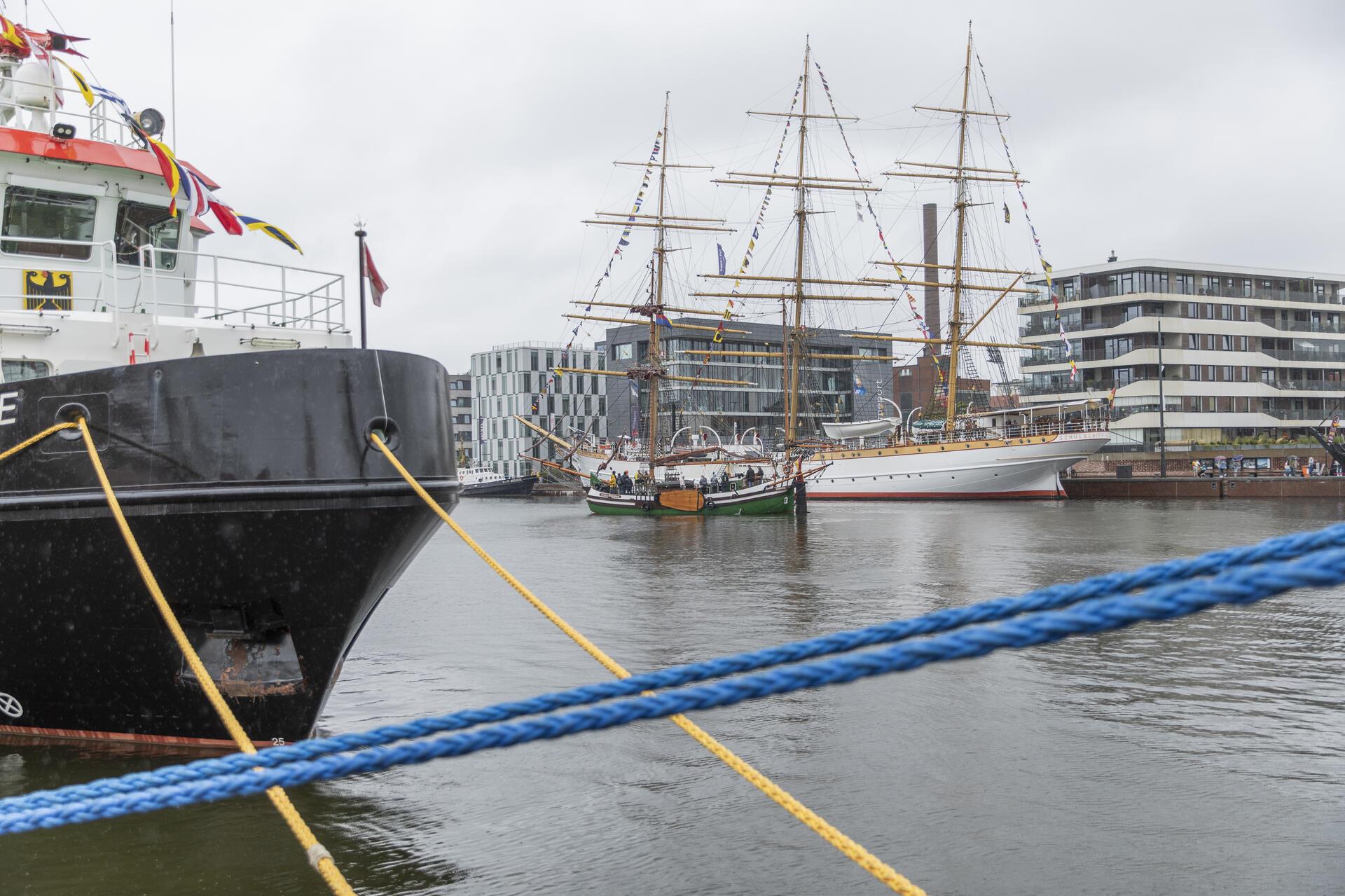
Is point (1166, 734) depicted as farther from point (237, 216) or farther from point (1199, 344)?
point (1199, 344)

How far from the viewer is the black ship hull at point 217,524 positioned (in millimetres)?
6734

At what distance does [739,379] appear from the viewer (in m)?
96.0

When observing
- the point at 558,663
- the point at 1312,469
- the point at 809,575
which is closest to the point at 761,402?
the point at 1312,469

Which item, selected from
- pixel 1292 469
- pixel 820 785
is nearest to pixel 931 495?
pixel 1292 469

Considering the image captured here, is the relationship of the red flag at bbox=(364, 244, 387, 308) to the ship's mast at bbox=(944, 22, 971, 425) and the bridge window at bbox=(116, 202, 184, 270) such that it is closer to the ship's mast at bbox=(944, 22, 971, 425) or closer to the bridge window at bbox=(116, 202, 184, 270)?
the bridge window at bbox=(116, 202, 184, 270)

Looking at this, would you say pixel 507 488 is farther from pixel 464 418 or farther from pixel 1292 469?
pixel 1292 469

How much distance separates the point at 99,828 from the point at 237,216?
5975mm

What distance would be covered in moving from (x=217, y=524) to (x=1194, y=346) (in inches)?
3036

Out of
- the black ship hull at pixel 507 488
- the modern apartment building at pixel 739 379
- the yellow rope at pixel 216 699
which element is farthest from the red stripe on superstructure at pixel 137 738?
the modern apartment building at pixel 739 379

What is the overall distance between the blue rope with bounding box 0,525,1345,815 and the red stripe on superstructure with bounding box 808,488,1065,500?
5481 cm

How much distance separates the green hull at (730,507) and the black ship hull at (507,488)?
31976 millimetres

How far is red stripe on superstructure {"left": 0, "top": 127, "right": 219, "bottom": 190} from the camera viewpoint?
9.02 m

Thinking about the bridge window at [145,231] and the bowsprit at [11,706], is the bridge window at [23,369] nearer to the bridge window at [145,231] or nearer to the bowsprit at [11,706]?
the bridge window at [145,231]

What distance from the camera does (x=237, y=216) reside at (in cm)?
1032
